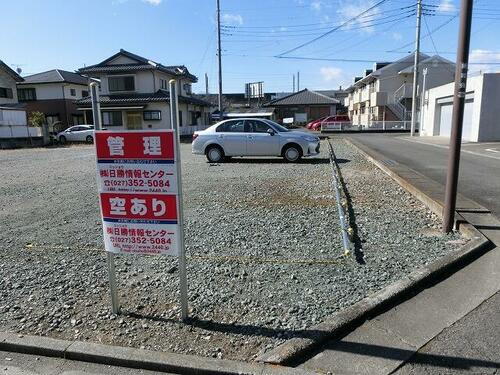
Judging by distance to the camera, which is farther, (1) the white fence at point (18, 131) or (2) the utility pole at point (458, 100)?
(1) the white fence at point (18, 131)

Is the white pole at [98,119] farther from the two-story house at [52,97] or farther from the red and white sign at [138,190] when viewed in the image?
the two-story house at [52,97]

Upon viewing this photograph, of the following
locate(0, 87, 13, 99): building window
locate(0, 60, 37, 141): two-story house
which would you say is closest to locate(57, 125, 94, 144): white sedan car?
locate(0, 60, 37, 141): two-story house

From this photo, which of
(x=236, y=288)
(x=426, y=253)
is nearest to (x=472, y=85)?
(x=426, y=253)

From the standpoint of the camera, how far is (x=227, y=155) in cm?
1345

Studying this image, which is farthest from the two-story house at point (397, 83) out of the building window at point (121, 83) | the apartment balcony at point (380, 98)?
the building window at point (121, 83)

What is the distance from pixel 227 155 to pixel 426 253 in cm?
965

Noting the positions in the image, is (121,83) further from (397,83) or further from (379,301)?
(379,301)

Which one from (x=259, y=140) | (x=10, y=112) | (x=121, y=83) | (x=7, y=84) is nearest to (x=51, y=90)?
(x=7, y=84)

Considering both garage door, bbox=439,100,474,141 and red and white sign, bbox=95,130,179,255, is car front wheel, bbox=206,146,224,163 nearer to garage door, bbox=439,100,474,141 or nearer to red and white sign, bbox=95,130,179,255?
red and white sign, bbox=95,130,179,255

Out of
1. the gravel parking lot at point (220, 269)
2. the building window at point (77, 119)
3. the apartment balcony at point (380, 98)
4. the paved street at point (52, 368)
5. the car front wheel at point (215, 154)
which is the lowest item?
the paved street at point (52, 368)

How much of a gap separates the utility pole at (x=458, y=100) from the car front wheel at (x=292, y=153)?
8.09 metres

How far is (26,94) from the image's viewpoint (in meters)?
38.5

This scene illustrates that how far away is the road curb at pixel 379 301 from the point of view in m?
2.68

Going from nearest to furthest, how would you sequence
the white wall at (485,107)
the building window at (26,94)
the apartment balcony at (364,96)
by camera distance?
the white wall at (485,107), the building window at (26,94), the apartment balcony at (364,96)
